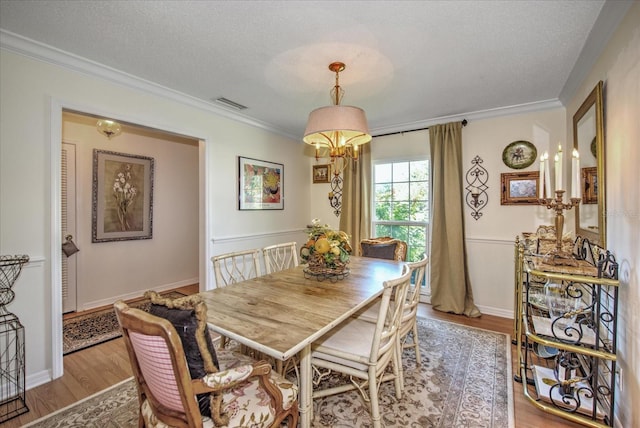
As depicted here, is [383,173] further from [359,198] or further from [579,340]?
[579,340]

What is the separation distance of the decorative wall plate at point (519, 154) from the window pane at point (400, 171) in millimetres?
1157

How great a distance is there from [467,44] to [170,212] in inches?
177

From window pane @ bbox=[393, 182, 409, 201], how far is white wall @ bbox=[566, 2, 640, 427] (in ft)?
7.49

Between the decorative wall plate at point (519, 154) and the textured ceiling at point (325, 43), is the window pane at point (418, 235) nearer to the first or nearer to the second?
the decorative wall plate at point (519, 154)

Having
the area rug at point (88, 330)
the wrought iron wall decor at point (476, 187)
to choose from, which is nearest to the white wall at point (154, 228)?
the area rug at point (88, 330)

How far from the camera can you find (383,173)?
4.27 metres

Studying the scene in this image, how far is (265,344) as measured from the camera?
1.22m

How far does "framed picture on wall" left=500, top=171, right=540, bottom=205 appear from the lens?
129 inches

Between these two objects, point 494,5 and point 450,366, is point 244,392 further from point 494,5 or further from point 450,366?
point 494,5

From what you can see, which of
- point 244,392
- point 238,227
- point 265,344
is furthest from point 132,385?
point 238,227

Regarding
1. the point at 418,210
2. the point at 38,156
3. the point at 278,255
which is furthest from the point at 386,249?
the point at 38,156

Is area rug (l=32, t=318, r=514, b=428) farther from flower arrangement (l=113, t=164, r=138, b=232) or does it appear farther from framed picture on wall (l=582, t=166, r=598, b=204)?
flower arrangement (l=113, t=164, r=138, b=232)

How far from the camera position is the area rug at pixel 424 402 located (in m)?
1.76

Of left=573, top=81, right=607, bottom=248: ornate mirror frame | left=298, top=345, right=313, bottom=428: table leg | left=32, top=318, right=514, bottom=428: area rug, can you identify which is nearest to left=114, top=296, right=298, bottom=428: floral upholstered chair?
left=298, top=345, right=313, bottom=428: table leg
